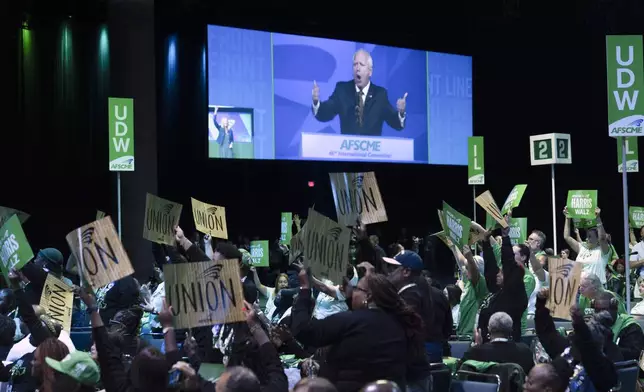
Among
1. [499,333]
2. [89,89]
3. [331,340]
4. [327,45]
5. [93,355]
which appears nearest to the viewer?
[331,340]

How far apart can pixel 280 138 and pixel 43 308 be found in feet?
39.0

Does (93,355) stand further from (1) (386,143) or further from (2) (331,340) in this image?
(1) (386,143)

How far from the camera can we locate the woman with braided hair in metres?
4.71

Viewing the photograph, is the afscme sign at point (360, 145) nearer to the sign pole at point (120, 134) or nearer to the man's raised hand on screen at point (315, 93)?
the man's raised hand on screen at point (315, 93)

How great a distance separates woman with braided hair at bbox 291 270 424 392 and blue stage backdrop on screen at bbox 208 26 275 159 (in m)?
12.8

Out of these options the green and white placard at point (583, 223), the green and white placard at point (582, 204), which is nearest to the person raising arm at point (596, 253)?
the green and white placard at point (582, 204)

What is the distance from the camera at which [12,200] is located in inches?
658

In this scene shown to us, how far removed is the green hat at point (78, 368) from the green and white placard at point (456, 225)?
198 inches

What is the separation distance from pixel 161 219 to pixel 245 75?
10048mm

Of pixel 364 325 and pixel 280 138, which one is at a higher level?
pixel 280 138

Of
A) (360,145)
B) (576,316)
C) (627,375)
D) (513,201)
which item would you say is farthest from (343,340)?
(360,145)

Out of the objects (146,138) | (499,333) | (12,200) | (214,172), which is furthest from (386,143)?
(499,333)

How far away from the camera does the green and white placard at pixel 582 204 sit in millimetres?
12788

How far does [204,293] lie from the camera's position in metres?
5.25
